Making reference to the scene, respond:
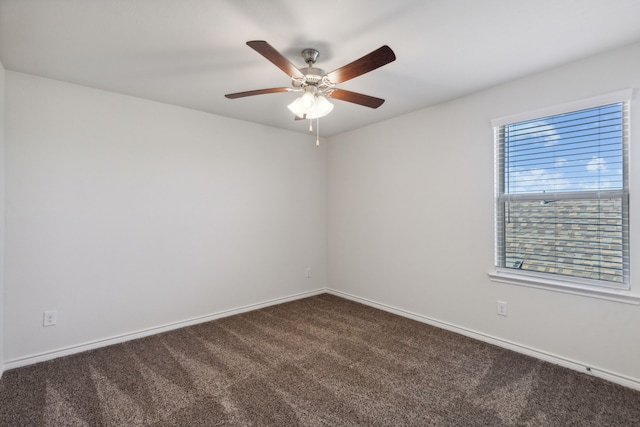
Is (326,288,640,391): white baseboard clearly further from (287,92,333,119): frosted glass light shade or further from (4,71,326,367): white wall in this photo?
(287,92,333,119): frosted glass light shade

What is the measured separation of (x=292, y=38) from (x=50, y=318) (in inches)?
115

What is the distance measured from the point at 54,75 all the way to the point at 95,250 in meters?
1.47

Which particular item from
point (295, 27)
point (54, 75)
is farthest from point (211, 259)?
point (295, 27)

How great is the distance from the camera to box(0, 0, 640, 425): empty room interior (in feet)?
6.06

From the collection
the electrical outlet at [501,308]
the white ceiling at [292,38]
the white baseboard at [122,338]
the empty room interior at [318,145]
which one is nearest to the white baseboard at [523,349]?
the empty room interior at [318,145]

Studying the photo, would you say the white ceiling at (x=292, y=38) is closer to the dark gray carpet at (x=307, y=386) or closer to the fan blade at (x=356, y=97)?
the fan blade at (x=356, y=97)

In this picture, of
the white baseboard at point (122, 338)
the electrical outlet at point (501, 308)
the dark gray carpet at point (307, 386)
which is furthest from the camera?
the electrical outlet at point (501, 308)

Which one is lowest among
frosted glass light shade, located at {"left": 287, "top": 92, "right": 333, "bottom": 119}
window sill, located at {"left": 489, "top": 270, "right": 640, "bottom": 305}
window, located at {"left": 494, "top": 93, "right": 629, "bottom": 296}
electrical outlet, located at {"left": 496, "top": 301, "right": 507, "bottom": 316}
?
electrical outlet, located at {"left": 496, "top": 301, "right": 507, "bottom": 316}

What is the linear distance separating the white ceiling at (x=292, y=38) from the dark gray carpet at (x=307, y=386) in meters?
2.32

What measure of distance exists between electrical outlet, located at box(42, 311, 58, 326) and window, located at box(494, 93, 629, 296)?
12.7 ft

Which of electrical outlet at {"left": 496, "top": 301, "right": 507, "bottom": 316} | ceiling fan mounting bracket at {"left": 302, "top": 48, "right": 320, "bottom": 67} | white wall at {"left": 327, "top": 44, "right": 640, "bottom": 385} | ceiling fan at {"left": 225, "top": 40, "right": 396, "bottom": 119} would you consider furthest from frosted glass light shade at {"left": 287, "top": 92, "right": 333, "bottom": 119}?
electrical outlet at {"left": 496, "top": 301, "right": 507, "bottom": 316}

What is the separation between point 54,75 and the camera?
243cm

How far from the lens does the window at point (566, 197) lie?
216cm

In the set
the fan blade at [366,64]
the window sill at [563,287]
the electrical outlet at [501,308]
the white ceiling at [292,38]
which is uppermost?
the white ceiling at [292,38]
